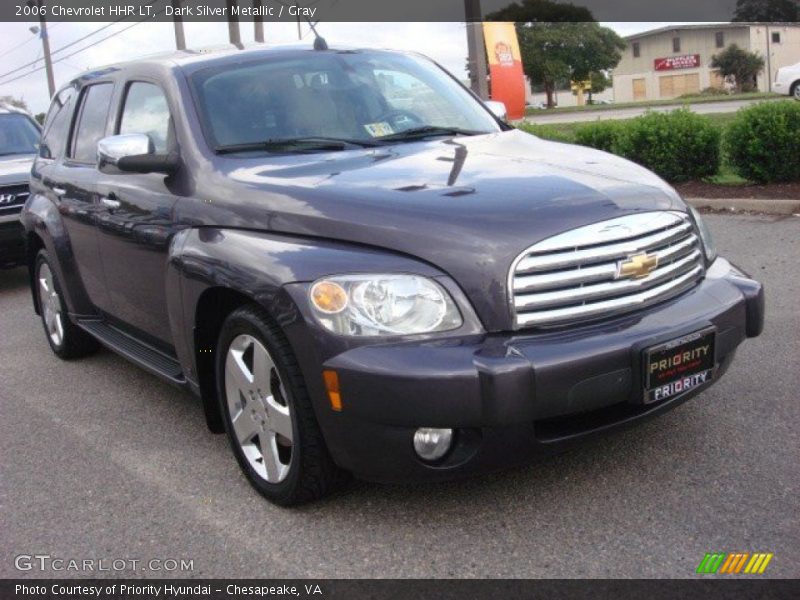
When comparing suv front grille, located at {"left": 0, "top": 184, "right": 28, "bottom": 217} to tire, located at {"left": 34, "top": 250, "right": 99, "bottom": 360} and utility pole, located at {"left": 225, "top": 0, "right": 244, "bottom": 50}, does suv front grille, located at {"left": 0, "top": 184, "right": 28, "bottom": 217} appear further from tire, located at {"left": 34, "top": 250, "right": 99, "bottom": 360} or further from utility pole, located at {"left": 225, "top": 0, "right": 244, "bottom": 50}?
utility pole, located at {"left": 225, "top": 0, "right": 244, "bottom": 50}

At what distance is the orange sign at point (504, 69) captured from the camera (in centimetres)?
1811

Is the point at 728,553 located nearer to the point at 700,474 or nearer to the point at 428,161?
the point at 700,474

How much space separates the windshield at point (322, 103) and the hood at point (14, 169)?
195 inches

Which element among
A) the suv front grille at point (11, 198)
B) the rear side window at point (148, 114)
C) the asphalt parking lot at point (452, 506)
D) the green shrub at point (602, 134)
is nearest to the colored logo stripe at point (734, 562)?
the asphalt parking lot at point (452, 506)

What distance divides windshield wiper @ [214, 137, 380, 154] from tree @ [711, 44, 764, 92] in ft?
243

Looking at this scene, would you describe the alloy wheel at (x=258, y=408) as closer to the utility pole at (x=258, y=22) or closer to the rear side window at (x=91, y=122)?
the rear side window at (x=91, y=122)

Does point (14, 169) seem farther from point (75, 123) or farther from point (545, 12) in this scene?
point (545, 12)

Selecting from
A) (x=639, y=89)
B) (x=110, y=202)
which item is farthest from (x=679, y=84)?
(x=110, y=202)

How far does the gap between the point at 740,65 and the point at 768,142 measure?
2668 inches

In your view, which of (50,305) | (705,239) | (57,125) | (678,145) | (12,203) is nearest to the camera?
(705,239)

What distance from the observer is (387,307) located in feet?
9.76

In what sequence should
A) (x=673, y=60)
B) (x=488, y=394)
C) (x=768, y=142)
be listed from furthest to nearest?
(x=673, y=60)
(x=768, y=142)
(x=488, y=394)

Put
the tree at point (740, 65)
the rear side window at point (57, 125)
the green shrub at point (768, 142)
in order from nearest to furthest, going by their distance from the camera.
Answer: the rear side window at point (57, 125), the green shrub at point (768, 142), the tree at point (740, 65)

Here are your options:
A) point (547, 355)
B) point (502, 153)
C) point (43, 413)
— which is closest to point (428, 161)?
point (502, 153)
